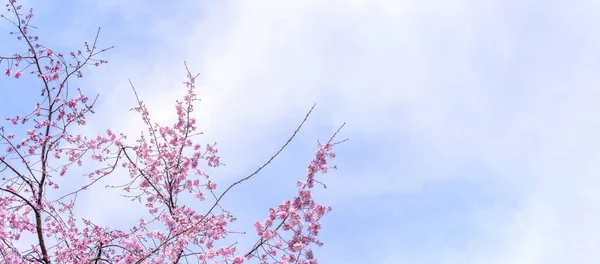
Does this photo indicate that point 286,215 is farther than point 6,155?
No

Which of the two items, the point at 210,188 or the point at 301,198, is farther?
the point at 210,188

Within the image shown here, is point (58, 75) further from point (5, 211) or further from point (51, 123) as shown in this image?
point (5, 211)

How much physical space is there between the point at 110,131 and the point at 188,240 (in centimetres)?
317

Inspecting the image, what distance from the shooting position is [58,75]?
469 inches

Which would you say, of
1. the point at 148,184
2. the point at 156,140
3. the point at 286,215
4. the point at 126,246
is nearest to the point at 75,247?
the point at 126,246

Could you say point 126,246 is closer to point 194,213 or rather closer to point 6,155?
point 194,213

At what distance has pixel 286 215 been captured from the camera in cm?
985

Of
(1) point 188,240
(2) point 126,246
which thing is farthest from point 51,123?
(1) point 188,240

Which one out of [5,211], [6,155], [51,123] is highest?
[51,123]

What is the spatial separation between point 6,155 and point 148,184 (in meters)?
2.48

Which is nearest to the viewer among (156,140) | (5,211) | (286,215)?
(286,215)

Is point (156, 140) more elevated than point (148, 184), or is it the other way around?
point (156, 140)

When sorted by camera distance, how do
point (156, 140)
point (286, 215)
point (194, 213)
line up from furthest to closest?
point (156, 140) < point (194, 213) < point (286, 215)

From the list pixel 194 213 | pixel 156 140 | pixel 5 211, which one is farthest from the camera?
pixel 156 140
